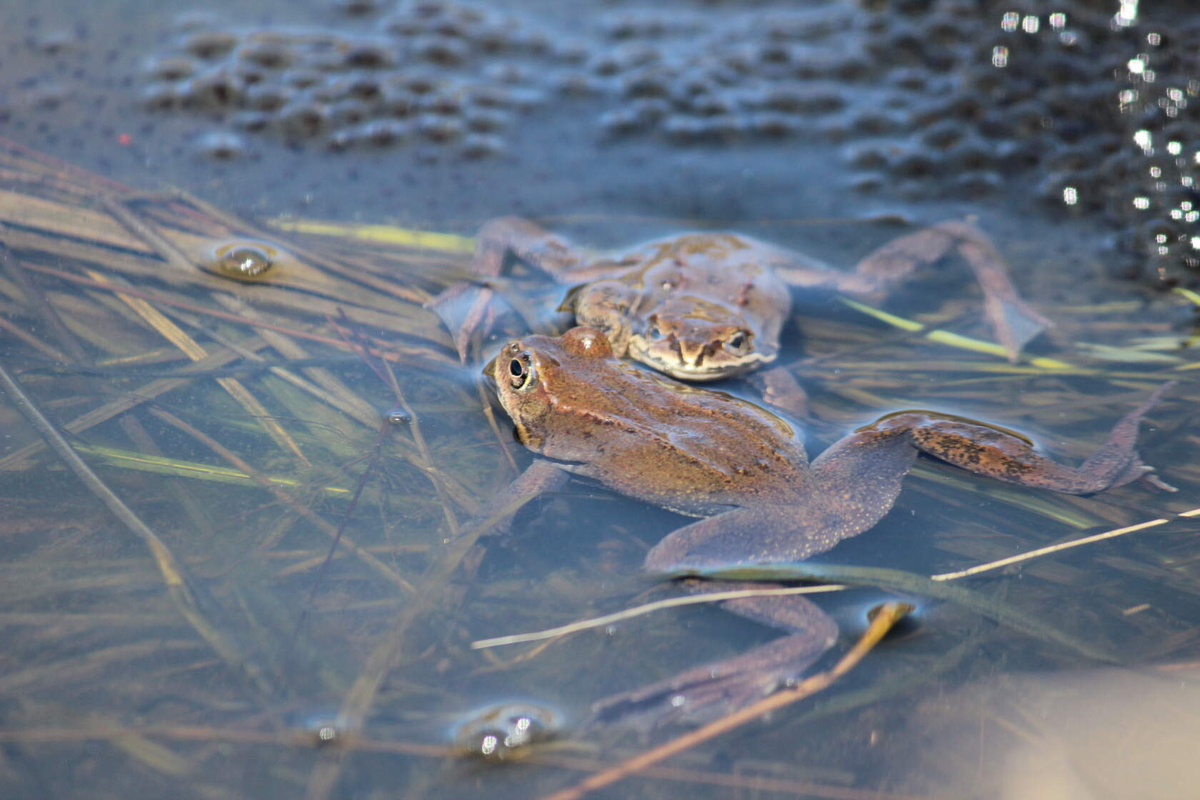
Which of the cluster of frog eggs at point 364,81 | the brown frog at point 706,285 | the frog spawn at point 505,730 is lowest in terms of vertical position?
the frog spawn at point 505,730

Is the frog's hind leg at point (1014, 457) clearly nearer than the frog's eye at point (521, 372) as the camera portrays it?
Yes

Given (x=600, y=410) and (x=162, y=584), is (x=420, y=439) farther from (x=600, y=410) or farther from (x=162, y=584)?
(x=162, y=584)

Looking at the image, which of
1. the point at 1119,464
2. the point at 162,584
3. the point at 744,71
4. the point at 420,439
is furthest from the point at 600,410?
the point at 744,71

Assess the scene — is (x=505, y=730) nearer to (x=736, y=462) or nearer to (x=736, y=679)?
(x=736, y=679)

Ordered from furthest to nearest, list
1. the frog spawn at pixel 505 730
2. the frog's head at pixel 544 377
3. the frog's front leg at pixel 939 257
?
1. the frog's front leg at pixel 939 257
2. the frog's head at pixel 544 377
3. the frog spawn at pixel 505 730

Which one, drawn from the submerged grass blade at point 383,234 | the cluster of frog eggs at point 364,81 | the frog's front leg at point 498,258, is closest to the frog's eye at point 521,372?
the frog's front leg at point 498,258

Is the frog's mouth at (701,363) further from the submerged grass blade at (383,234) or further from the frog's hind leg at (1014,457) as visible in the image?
the submerged grass blade at (383,234)

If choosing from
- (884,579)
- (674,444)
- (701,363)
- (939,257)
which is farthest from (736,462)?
(939,257)

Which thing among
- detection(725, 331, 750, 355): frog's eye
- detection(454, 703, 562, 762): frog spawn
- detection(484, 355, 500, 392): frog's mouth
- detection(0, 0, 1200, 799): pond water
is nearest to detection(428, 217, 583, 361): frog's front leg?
detection(0, 0, 1200, 799): pond water
